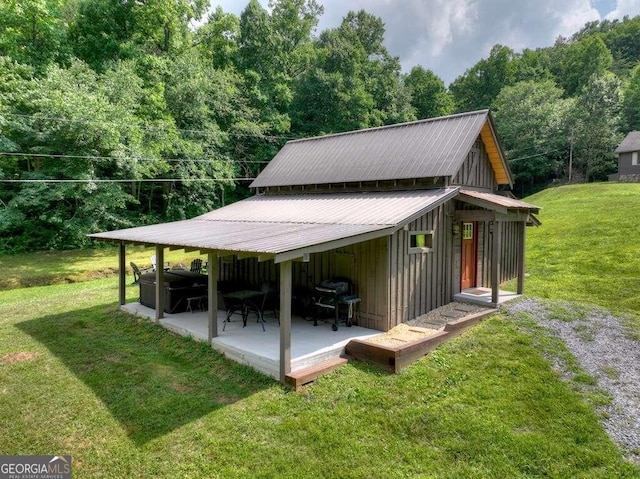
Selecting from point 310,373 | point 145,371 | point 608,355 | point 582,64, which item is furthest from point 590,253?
point 582,64

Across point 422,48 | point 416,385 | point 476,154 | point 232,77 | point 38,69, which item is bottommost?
point 416,385

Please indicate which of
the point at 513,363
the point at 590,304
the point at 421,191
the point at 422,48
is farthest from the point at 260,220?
the point at 422,48

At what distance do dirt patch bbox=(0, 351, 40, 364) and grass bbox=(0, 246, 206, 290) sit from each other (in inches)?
325

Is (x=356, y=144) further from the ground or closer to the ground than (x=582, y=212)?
further from the ground

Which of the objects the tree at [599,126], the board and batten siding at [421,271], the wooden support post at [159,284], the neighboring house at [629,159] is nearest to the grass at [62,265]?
the wooden support post at [159,284]

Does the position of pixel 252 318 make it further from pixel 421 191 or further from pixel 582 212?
pixel 582 212

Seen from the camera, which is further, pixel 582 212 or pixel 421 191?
pixel 582 212

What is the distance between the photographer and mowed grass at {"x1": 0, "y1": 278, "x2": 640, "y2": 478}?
4.42 m

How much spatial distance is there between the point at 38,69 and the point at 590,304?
967 inches

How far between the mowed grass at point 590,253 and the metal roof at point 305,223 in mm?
4693

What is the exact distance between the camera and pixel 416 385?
6043mm

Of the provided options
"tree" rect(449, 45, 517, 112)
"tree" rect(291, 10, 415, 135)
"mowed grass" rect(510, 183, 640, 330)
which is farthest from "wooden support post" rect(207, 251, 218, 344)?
"tree" rect(449, 45, 517, 112)

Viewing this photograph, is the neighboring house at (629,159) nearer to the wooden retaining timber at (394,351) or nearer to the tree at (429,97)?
the tree at (429,97)

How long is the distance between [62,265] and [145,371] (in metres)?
12.3
